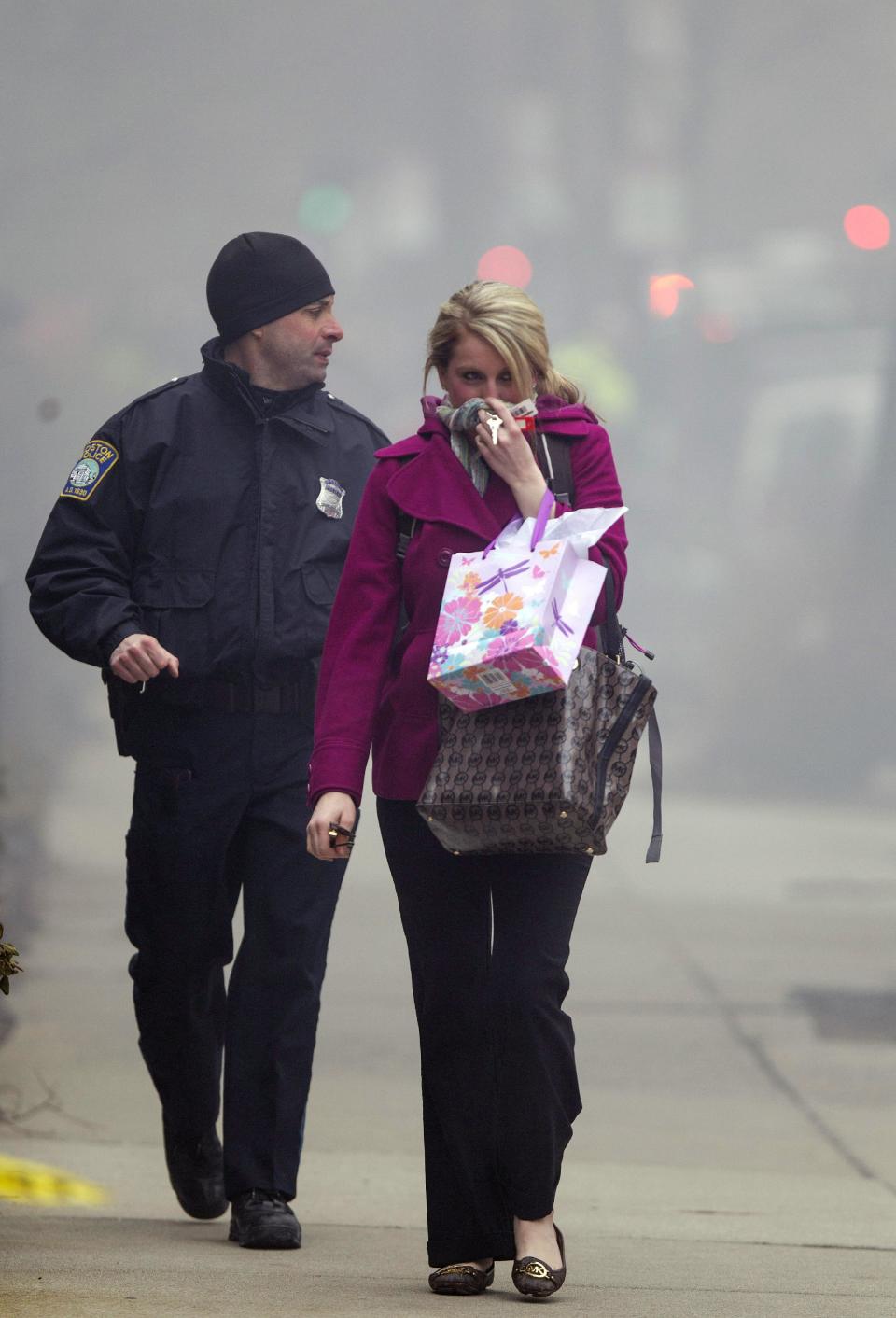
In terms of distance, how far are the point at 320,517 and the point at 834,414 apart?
167 centimetres

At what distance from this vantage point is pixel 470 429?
2.91 meters

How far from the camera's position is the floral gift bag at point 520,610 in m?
2.66

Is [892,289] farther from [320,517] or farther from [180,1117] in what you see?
[180,1117]

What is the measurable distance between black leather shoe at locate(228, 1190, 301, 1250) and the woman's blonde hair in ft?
4.74

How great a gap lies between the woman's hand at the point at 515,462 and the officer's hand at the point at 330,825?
1.58 feet

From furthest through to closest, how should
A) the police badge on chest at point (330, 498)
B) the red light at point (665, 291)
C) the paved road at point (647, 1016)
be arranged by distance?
the red light at point (665, 291), the paved road at point (647, 1016), the police badge on chest at point (330, 498)

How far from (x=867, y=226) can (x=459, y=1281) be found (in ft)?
9.16

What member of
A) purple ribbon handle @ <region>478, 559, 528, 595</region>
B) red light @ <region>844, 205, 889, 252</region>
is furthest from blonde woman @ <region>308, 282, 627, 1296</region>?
red light @ <region>844, 205, 889, 252</region>

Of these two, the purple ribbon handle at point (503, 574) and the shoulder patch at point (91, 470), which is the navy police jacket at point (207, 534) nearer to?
the shoulder patch at point (91, 470)

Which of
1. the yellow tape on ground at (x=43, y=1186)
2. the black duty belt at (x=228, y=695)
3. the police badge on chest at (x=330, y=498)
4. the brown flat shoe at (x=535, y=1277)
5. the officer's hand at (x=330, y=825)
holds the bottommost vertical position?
the yellow tape on ground at (x=43, y=1186)

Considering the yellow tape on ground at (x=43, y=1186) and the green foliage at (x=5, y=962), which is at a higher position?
the green foliage at (x=5, y=962)

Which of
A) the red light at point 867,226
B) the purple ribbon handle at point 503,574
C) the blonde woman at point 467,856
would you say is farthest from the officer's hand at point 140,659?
the red light at point 867,226

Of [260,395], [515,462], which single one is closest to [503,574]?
[515,462]

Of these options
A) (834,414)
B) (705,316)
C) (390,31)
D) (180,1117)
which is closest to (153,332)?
(390,31)
